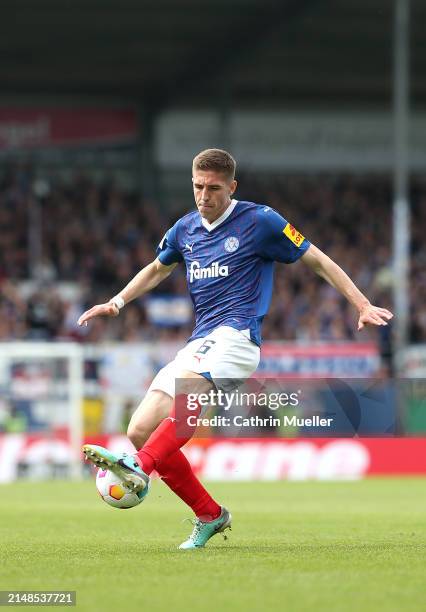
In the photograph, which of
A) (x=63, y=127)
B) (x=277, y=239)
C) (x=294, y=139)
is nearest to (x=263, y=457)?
(x=277, y=239)

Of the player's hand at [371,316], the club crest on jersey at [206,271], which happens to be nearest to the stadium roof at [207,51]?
the club crest on jersey at [206,271]

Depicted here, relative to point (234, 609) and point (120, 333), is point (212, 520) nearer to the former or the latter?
point (234, 609)

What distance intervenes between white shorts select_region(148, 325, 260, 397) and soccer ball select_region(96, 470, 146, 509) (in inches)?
24.7

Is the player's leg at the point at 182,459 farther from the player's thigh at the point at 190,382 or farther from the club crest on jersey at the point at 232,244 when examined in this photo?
the club crest on jersey at the point at 232,244

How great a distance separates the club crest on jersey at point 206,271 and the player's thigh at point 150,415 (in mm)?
758

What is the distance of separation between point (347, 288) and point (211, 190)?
0.93 metres

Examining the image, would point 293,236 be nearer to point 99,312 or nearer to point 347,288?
point 347,288

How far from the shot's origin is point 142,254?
3066 centimetres

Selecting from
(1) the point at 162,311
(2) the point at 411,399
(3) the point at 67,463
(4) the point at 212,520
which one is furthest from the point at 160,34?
(4) the point at 212,520

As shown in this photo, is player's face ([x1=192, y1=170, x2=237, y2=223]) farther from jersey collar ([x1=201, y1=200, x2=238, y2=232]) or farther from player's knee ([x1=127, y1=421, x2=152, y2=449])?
player's knee ([x1=127, y1=421, x2=152, y2=449])

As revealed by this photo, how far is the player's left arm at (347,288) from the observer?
7.43m

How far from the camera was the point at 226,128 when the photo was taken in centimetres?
3562

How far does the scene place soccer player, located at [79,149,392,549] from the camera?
24.9ft

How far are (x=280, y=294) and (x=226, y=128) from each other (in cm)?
764
